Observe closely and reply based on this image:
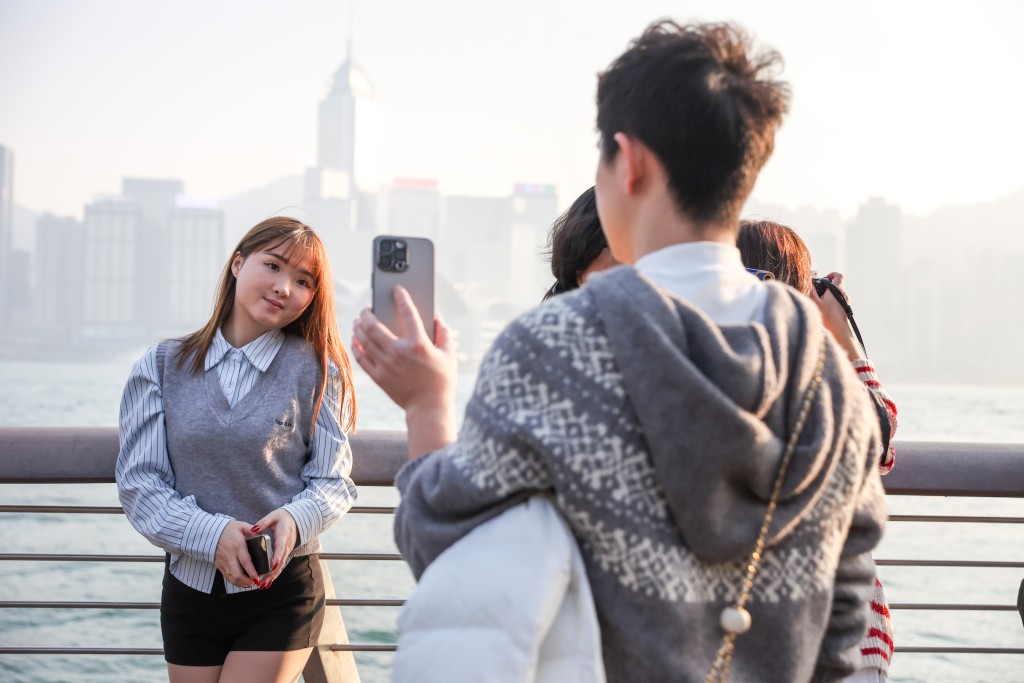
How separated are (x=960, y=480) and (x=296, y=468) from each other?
4.66 ft

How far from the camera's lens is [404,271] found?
1263mm

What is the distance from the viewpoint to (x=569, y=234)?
1.93 m

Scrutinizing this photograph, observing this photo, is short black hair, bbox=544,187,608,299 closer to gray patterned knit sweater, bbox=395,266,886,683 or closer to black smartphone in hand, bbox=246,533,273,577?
black smartphone in hand, bbox=246,533,273,577

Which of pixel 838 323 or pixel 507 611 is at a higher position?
pixel 838 323

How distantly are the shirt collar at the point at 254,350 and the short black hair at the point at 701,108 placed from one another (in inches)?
46.6

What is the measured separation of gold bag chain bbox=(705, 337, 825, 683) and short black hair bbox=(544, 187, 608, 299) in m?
0.97

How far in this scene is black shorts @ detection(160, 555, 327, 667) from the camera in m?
1.89

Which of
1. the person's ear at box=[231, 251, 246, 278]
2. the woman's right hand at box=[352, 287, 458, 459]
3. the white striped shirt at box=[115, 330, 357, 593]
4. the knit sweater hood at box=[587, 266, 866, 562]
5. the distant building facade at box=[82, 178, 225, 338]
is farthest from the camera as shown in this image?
the distant building facade at box=[82, 178, 225, 338]

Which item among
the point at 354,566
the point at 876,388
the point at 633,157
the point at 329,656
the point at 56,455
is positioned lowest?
the point at 354,566

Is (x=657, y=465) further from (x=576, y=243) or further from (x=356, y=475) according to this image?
(x=356, y=475)

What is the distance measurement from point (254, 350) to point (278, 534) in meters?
0.41

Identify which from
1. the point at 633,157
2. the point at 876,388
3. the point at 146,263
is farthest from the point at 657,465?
the point at 146,263

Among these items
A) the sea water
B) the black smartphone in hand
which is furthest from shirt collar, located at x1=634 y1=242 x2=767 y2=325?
the sea water

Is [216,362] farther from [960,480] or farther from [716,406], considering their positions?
[960,480]
